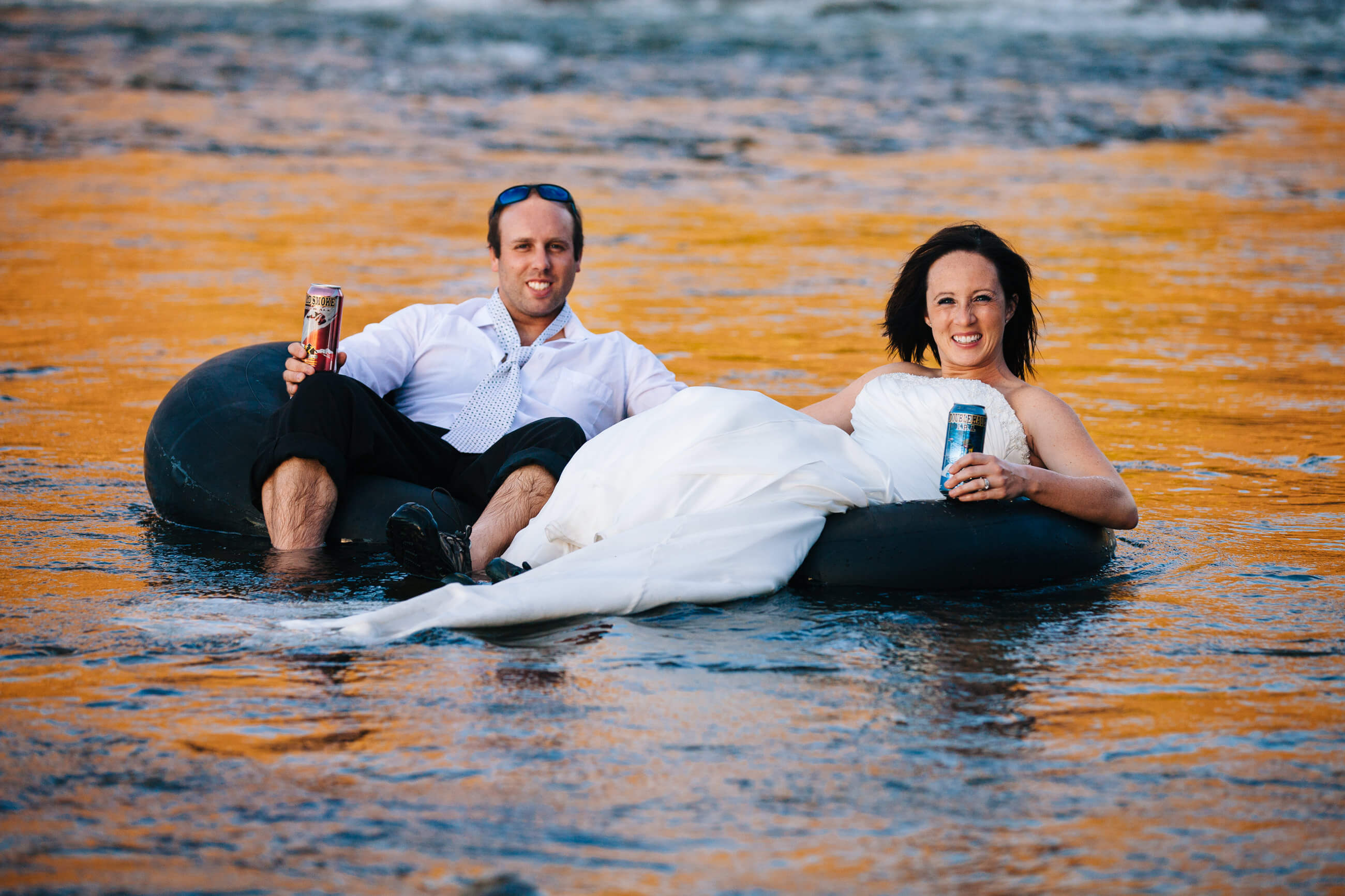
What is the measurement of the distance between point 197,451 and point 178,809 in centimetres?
302

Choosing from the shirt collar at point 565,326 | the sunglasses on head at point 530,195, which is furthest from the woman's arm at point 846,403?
the sunglasses on head at point 530,195

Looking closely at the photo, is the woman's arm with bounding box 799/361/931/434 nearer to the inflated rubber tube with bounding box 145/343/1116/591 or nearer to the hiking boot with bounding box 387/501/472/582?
the inflated rubber tube with bounding box 145/343/1116/591

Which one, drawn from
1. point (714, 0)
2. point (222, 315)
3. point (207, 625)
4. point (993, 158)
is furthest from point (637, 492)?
point (714, 0)

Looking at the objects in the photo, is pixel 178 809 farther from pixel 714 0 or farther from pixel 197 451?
pixel 714 0

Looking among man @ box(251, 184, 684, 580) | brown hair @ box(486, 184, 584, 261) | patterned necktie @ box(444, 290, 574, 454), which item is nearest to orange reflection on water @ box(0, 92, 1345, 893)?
man @ box(251, 184, 684, 580)

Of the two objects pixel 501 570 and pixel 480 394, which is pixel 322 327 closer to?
pixel 480 394

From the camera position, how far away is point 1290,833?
11.1 feet

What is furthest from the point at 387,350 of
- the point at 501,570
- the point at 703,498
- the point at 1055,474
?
the point at 1055,474

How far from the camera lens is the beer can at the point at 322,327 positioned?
5.59 m

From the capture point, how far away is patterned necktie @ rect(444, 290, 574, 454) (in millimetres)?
6160

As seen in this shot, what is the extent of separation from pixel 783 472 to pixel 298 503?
1777 mm

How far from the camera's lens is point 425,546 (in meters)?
5.12

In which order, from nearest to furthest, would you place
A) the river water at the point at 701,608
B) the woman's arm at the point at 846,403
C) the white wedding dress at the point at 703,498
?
1. the river water at the point at 701,608
2. the white wedding dress at the point at 703,498
3. the woman's arm at the point at 846,403

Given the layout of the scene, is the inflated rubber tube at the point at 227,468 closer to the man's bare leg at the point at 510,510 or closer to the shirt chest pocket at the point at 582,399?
the man's bare leg at the point at 510,510
